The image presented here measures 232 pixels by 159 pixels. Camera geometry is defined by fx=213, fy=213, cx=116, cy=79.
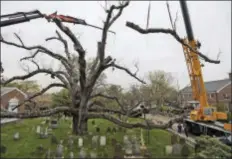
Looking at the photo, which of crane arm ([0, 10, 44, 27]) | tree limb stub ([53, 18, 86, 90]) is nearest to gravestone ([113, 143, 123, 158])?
tree limb stub ([53, 18, 86, 90])

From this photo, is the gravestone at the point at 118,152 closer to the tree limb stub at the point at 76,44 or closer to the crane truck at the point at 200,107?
the tree limb stub at the point at 76,44

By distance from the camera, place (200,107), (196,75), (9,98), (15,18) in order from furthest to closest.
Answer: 1. (9,98)
2. (200,107)
3. (196,75)
4. (15,18)

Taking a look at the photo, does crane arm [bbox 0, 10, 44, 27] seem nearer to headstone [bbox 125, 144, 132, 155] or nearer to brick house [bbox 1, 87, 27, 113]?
headstone [bbox 125, 144, 132, 155]

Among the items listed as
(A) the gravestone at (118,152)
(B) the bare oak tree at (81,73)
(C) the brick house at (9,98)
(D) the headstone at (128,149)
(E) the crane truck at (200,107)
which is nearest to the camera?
(B) the bare oak tree at (81,73)

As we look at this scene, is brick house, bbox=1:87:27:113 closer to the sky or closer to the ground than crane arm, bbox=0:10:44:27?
closer to the ground

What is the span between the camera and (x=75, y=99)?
12047mm

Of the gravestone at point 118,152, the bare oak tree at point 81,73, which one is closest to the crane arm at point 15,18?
the bare oak tree at point 81,73

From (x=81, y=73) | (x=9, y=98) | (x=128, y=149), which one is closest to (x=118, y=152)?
(x=128, y=149)

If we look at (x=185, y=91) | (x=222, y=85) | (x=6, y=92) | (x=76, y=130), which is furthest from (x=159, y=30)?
(x=185, y=91)

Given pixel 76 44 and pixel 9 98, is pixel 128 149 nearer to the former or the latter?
pixel 76 44

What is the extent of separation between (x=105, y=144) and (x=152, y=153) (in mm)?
2653

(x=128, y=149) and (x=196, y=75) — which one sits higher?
(x=196, y=75)

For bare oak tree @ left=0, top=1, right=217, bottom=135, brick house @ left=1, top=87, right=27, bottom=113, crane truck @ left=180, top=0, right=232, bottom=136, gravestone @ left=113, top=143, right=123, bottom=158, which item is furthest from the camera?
brick house @ left=1, top=87, right=27, bottom=113

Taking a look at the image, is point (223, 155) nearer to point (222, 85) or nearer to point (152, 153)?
point (152, 153)
